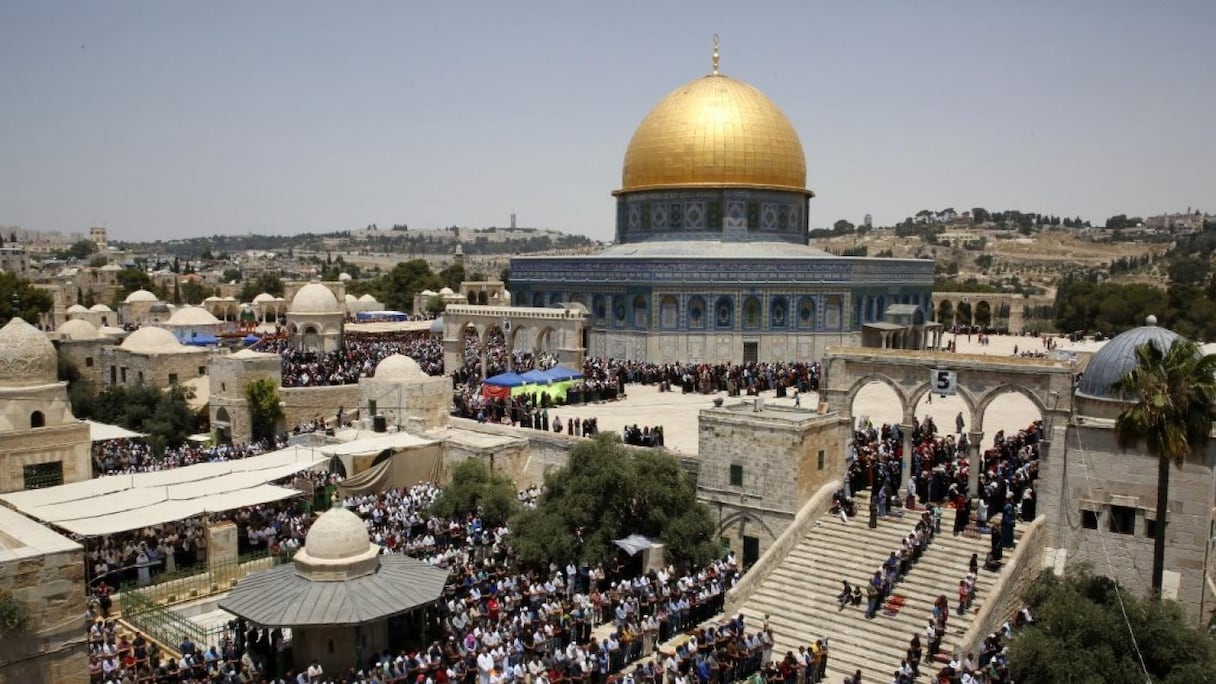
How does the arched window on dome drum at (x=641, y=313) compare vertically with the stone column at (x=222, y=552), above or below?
above

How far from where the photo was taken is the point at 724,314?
30953 millimetres

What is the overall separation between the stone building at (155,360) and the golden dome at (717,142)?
16252 millimetres

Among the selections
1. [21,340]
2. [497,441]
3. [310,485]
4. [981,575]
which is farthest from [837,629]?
[21,340]

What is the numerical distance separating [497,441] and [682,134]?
55.1 feet

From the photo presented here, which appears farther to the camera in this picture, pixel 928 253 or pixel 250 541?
pixel 928 253

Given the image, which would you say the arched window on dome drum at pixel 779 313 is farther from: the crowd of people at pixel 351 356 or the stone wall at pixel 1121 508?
the stone wall at pixel 1121 508

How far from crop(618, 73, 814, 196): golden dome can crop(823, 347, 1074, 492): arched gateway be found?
1728cm

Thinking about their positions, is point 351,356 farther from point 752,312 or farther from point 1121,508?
point 1121,508

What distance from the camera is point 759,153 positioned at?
1321 inches

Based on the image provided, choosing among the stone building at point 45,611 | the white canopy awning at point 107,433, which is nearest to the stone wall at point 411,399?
the white canopy awning at point 107,433

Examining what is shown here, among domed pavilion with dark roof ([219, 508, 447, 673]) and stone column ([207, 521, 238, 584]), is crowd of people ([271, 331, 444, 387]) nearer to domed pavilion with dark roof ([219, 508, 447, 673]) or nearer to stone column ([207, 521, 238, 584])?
stone column ([207, 521, 238, 584])

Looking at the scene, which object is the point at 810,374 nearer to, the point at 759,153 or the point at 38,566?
the point at 759,153

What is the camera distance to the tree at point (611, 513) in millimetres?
15539

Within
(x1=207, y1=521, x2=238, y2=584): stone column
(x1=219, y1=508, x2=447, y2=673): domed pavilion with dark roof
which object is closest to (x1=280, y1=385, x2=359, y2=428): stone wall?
(x1=207, y1=521, x2=238, y2=584): stone column
